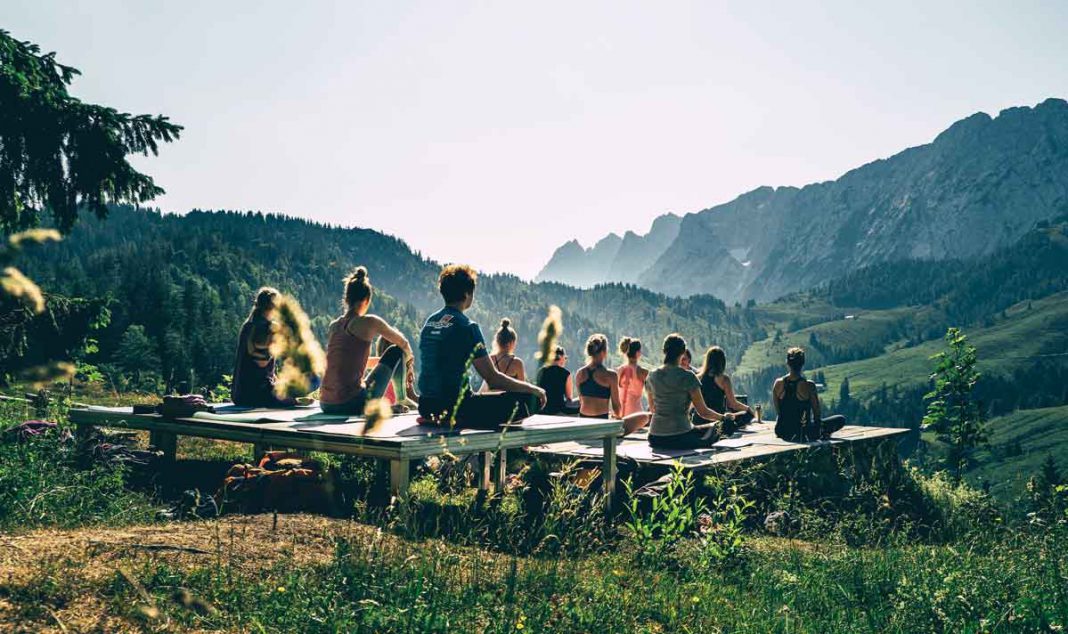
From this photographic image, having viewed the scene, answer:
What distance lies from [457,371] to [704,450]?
521 cm

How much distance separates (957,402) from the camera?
90.9ft

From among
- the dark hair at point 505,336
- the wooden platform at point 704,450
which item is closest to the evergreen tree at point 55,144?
the dark hair at point 505,336

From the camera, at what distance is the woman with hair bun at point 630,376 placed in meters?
13.9

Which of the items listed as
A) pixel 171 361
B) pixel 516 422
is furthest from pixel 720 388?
pixel 171 361

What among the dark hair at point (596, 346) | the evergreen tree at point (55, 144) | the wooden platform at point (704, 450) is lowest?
the wooden platform at point (704, 450)

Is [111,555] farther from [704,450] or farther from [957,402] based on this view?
[957,402]

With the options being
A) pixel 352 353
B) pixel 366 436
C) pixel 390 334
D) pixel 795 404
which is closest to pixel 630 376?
pixel 795 404

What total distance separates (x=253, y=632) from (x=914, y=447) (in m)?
158

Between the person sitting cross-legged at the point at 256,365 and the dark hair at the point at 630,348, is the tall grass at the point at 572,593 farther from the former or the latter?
the dark hair at the point at 630,348

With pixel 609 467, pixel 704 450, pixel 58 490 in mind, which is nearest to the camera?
pixel 58 490

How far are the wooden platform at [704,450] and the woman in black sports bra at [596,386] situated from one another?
0.55 meters

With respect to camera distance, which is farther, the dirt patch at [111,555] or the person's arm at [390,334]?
the person's arm at [390,334]

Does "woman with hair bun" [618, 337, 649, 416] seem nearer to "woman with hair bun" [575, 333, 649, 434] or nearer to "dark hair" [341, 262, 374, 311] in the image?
"woman with hair bun" [575, 333, 649, 434]

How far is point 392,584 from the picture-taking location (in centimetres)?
438
